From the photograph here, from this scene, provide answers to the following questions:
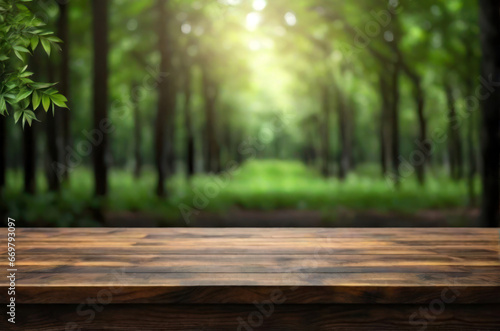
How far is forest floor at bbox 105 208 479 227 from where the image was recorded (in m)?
8.84

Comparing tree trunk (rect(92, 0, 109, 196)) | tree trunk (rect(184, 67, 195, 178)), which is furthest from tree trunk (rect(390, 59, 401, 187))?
tree trunk (rect(92, 0, 109, 196))

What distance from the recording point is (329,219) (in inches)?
363

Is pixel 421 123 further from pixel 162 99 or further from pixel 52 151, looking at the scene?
pixel 52 151

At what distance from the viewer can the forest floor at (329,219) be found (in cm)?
884

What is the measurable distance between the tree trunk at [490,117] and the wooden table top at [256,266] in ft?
9.92

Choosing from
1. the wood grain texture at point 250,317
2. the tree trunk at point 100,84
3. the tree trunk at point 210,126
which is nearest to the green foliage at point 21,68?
the wood grain texture at point 250,317

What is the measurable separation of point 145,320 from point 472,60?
1080cm

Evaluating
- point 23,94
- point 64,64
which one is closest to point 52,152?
point 64,64

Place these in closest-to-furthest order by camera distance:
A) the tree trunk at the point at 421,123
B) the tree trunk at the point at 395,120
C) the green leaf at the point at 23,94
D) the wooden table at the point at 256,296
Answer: the wooden table at the point at 256,296 < the green leaf at the point at 23,94 < the tree trunk at the point at 421,123 < the tree trunk at the point at 395,120

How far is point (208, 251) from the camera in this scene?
2.69m

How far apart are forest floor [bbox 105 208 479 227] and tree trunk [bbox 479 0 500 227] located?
275 centimetres

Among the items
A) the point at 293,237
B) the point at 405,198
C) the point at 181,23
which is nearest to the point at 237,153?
the point at 181,23

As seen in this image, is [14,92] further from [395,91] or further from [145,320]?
[395,91]

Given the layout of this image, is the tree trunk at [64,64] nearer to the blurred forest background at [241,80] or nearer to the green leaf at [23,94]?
the blurred forest background at [241,80]
